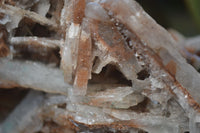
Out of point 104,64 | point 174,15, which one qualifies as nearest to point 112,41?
point 104,64

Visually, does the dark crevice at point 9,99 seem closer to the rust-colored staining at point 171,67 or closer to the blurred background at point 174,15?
the rust-colored staining at point 171,67

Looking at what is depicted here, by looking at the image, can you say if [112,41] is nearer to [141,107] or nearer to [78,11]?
[78,11]

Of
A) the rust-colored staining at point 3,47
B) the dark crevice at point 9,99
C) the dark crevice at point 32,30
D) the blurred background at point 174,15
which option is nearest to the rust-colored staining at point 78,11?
the dark crevice at point 32,30

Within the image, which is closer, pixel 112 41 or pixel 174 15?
pixel 112 41

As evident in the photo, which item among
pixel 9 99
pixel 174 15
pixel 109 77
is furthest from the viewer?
pixel 174 15

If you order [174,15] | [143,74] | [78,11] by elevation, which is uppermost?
[78,11]

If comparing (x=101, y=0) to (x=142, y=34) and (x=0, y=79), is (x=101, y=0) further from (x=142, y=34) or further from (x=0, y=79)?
(x=0, y=79)

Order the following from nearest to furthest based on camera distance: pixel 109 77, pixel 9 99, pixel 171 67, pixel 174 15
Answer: pixel 171 67
pixel 109 77
pixel 9 99
pixel 174 15

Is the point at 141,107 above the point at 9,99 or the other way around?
above
